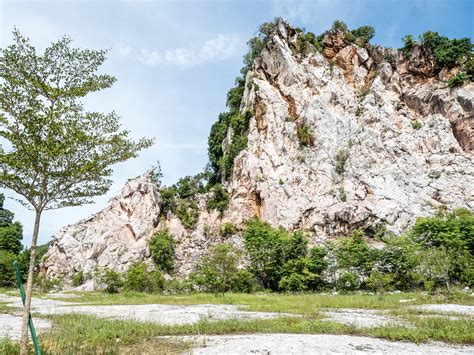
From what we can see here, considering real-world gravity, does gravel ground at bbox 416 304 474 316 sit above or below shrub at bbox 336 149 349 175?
below

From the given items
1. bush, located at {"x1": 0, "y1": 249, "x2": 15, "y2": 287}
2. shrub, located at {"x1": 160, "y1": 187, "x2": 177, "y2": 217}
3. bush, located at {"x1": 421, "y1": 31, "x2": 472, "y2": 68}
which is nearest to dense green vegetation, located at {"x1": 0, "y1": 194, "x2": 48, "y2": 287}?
bush, located at {"x1": 0, "y1": 249, "x2": 15, "y2": 287}

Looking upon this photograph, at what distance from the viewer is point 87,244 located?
72.8 metres

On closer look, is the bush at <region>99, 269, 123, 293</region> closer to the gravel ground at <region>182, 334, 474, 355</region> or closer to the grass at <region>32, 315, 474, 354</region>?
the grass at <region>32, 315, 474, 354</region>

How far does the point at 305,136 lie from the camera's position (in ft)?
237

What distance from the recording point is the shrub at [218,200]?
73000 mm

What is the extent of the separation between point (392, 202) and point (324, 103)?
81.9 feet

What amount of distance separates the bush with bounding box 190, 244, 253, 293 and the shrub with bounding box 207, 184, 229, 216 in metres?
23.9

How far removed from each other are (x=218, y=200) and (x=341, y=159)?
2604 cm

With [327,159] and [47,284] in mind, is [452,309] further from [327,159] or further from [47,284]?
[47,284]

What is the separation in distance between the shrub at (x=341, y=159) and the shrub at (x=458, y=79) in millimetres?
25418

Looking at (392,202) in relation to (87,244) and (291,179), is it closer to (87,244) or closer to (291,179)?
(291,179)

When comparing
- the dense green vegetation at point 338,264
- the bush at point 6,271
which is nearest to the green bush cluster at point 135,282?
the dense green vegetation at point 338,264

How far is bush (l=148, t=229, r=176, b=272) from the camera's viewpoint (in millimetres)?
65938

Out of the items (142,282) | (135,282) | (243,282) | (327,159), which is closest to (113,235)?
(135,282)
